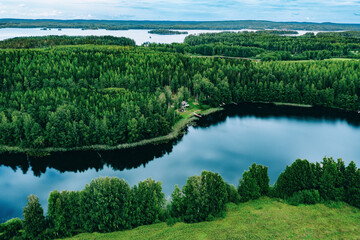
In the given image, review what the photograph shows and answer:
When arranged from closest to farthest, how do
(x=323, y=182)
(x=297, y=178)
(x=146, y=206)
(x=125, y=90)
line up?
1. (x=146, y=206)
2. (x=323, y=182)
3. (x=297, y=178)
4. (x=125, y=90)

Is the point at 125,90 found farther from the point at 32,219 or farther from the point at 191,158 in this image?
the point at 32,219

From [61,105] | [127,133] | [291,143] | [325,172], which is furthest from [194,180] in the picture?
[61,105]

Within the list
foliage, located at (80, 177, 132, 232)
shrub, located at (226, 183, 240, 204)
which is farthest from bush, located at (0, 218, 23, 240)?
shrub, located at (226, 183, 240, 204)

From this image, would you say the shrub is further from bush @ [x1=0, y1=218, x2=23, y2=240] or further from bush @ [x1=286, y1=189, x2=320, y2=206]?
bush @ [x1=0, y1=218, x2=23, y2=240]

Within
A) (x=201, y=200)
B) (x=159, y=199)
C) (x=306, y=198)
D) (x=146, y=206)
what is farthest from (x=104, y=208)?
(x=306, y=198)

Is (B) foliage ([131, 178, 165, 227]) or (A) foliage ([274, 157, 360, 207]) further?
(A) foliage ([274, 157, 360, 207])

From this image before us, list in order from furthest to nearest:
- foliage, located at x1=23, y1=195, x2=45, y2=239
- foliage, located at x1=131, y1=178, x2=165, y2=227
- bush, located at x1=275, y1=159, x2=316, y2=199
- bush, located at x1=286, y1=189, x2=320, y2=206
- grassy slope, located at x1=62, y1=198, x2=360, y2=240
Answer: bush, located at x1=275, y1=159, x2=316, y2=199, bush, located at x1=286, y1=189, x2=320, y2=206, foliage, located at x1=131, y1=178, x2=165, y2=227, grassy slope, located at x1=62, y1=198, x2=360, y2=240, foliage, located at x1=23, y1=195, x2=45, y2=239

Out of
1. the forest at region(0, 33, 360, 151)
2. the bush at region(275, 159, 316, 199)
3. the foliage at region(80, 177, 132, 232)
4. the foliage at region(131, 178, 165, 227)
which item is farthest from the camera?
the forest at region(0, 33, 360, 151)

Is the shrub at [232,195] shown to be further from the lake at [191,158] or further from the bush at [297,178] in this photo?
the lake at [191,158]
